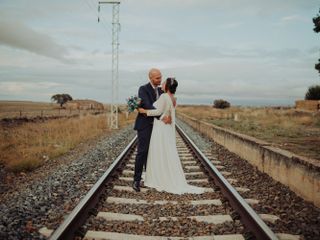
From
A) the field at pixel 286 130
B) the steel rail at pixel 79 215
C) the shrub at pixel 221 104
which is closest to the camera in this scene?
the steel rail at pixel 79 215

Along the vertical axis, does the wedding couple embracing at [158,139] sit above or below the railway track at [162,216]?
above

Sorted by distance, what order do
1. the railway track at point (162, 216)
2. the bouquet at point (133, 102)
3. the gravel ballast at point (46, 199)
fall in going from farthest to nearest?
the bouquet at point (133, 102), the gravel ballast at point (46, 199), the railway track at point (162, 216)

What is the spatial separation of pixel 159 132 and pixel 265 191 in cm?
214

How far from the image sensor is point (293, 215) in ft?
16.8

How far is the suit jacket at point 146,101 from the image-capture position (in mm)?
6363

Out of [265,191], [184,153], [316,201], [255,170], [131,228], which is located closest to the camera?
[131,228]

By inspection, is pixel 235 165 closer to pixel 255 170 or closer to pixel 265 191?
pixel 255 170

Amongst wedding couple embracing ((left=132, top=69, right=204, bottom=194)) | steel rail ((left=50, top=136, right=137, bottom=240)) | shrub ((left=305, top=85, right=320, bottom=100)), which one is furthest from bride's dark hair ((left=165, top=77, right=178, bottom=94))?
shrub ((left=305, top=85, right=320, bottom=100))

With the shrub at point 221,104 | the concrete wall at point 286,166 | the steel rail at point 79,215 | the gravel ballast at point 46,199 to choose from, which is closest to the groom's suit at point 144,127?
the steel rail at point 79,215

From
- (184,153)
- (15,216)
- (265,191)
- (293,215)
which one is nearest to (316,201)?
(293,215)

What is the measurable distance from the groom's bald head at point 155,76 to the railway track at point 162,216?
190 centimetres

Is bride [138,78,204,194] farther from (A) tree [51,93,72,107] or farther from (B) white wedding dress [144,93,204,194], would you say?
(A) tree [51,93,72,107]

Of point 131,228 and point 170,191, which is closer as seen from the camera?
point 131,228

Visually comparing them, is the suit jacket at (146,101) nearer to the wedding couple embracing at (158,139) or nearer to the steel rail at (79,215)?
the wedding couple embracing at (158,139)
